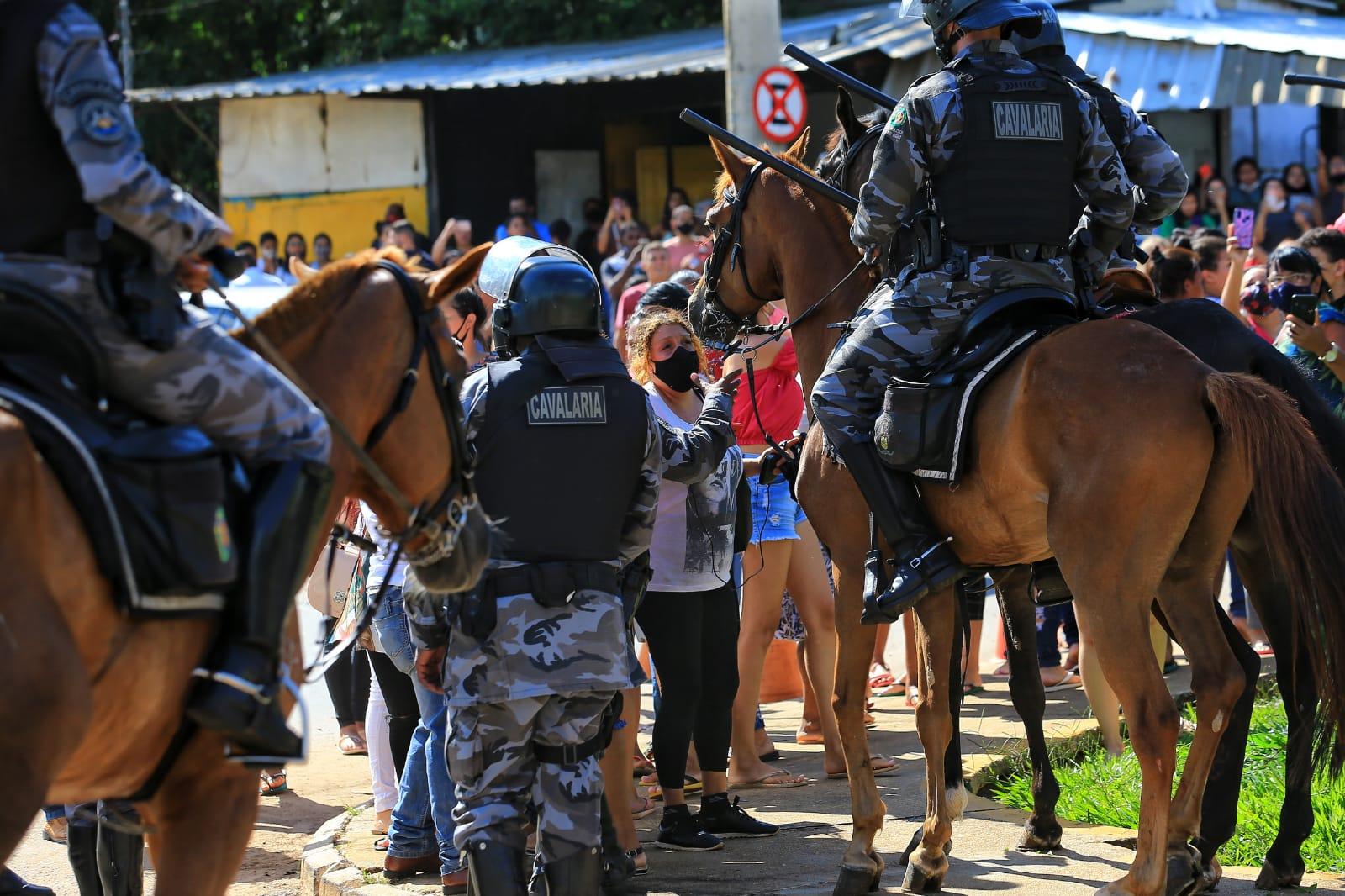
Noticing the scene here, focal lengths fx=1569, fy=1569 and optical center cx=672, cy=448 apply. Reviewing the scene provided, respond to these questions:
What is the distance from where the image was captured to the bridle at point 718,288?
23.7 ft

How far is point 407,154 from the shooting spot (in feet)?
67.7

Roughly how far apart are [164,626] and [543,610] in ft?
4.67

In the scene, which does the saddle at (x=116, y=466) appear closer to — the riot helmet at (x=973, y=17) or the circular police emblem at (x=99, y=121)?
the circular police emblem at (x=99, y=121)

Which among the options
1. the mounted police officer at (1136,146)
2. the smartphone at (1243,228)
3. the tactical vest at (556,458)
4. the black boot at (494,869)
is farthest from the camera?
the smartphone at (1243,228)

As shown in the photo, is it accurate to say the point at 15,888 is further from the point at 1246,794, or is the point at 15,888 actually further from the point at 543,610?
the point at 1246,794

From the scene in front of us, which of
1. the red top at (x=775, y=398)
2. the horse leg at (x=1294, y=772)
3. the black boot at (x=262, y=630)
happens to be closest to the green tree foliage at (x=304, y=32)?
→ the red top at (x=775, y=398)

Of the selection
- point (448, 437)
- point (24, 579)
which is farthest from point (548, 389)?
point (24, 579)

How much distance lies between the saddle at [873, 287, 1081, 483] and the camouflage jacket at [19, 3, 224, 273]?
9.63 ft

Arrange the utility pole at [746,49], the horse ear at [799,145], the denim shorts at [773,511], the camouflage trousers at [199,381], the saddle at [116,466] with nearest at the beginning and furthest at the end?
the saddle at [116,466] < the camouflage trousers at [199,381] < the horse ear at [799,145] < the denim shorts at [773,511] < the utility pole at [746,49]

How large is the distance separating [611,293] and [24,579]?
37.2 ft

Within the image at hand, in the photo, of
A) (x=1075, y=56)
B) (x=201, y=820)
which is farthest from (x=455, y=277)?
(x=1075, y=56)

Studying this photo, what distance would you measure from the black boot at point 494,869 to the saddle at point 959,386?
6.66ft

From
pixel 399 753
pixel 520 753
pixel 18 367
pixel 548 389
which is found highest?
pixel 18 367

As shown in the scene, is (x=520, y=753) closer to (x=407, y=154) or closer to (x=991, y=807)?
(x=991, y=807)
